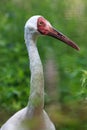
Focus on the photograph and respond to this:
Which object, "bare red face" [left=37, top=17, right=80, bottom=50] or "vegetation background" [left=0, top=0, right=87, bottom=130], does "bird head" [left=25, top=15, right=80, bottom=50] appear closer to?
"bare red face" [left=37, top=17, right=80, bottom=50]

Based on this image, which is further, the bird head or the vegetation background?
the vegetation background

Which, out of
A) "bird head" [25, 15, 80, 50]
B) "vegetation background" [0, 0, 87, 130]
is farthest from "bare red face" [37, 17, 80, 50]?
"vegetation background" [0, 0, 87, 130]

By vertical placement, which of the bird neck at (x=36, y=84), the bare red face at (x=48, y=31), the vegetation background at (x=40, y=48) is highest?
the bare red face at (x=48, y=31)

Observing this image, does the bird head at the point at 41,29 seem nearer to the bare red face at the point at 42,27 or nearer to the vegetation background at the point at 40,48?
the bare red face at the point at 42,27

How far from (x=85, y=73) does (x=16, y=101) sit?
10.2ft

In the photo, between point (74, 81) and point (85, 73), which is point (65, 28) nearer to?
point (74, 81)

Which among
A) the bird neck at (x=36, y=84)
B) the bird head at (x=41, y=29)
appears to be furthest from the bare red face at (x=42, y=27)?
the bird neck at (x=36, y=84)

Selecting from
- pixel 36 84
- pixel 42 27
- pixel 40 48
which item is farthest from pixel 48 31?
pixel 40 48

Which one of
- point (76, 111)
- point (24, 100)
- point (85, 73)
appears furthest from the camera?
point (24, 100)

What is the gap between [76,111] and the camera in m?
3.35

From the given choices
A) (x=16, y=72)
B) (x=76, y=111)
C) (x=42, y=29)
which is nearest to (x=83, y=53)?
(x=16, y=72)

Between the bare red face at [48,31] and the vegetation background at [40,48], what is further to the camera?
the vegetation background at [40,48]

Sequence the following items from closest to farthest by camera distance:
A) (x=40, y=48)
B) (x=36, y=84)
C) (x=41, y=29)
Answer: (x=36, y=84) < (x=41, y=29) < (x=40, y=48)

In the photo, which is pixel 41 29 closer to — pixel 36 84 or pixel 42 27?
pixel 42 27
